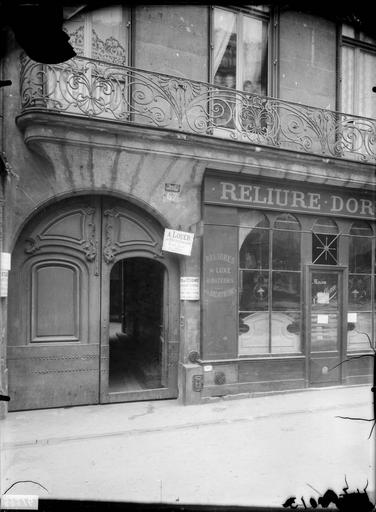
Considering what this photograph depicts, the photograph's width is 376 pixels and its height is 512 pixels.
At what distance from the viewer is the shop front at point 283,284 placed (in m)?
A: 7.99

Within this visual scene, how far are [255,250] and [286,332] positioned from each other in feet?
5.88

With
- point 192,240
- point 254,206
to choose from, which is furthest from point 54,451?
point 254,206

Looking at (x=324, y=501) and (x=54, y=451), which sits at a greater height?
(x=324, y=501)

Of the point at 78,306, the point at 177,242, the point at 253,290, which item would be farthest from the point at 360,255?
the point at 78,306

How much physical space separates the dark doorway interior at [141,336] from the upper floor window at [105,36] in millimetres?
3724

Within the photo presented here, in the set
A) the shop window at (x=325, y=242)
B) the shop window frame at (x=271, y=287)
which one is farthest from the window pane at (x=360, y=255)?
the shop window frame at (x=271, y=287)

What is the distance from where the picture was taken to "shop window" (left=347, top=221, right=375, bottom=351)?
9.28m

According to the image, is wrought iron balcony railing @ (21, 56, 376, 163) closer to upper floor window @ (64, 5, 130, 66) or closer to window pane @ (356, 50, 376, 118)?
upper floor window @ (64, 5, 130, 66)

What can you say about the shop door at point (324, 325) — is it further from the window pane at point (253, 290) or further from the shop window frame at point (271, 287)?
the window pane at point (253, 290)

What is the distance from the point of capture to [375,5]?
0.98 m

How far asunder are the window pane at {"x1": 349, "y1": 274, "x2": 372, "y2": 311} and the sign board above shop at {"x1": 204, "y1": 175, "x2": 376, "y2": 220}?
136cm

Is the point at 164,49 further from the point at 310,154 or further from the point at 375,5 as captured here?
the point at 375,5

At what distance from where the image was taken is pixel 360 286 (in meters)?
9.38

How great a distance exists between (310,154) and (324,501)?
7731mm
